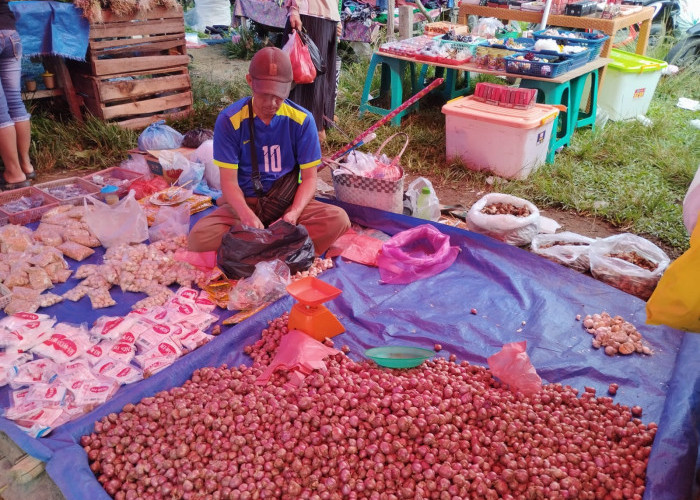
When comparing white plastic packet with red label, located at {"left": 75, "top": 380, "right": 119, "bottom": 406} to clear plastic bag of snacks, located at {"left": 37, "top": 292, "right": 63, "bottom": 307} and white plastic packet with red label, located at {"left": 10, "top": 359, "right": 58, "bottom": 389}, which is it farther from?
clear plastic bag of snacks, located at {"left": 37, "top": 292, "right": 63, "bottom": 307}

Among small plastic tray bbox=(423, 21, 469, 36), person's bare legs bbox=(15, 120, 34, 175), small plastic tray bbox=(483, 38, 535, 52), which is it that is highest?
small plastic tray bbox=(423, 21, 469, 36)

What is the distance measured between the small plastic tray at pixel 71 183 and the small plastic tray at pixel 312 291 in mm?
1997

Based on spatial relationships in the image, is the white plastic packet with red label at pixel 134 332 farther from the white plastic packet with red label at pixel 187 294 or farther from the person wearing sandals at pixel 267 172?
the person wearing sandals at pixel 267 172

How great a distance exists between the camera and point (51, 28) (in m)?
4.55

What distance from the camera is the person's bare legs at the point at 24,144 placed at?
4.10 m

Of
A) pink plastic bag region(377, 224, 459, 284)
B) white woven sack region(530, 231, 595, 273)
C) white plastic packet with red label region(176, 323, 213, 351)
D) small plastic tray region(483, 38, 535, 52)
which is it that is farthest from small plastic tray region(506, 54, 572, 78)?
white plastic packet with red label region(176, 323, 213, 351)

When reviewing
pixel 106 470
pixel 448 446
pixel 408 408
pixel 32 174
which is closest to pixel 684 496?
pixel 448 446

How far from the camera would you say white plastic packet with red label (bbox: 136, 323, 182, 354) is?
2.48 metres

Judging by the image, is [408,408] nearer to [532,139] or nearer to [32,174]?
[532,139]

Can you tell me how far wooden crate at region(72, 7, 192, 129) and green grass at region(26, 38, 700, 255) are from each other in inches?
9.4

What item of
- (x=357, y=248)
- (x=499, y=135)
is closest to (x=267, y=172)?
(x=357, y=248)

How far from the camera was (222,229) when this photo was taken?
316 cm

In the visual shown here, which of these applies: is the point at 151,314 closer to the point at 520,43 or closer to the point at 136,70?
the point at 136,70

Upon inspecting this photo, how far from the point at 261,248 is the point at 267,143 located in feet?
1.93
